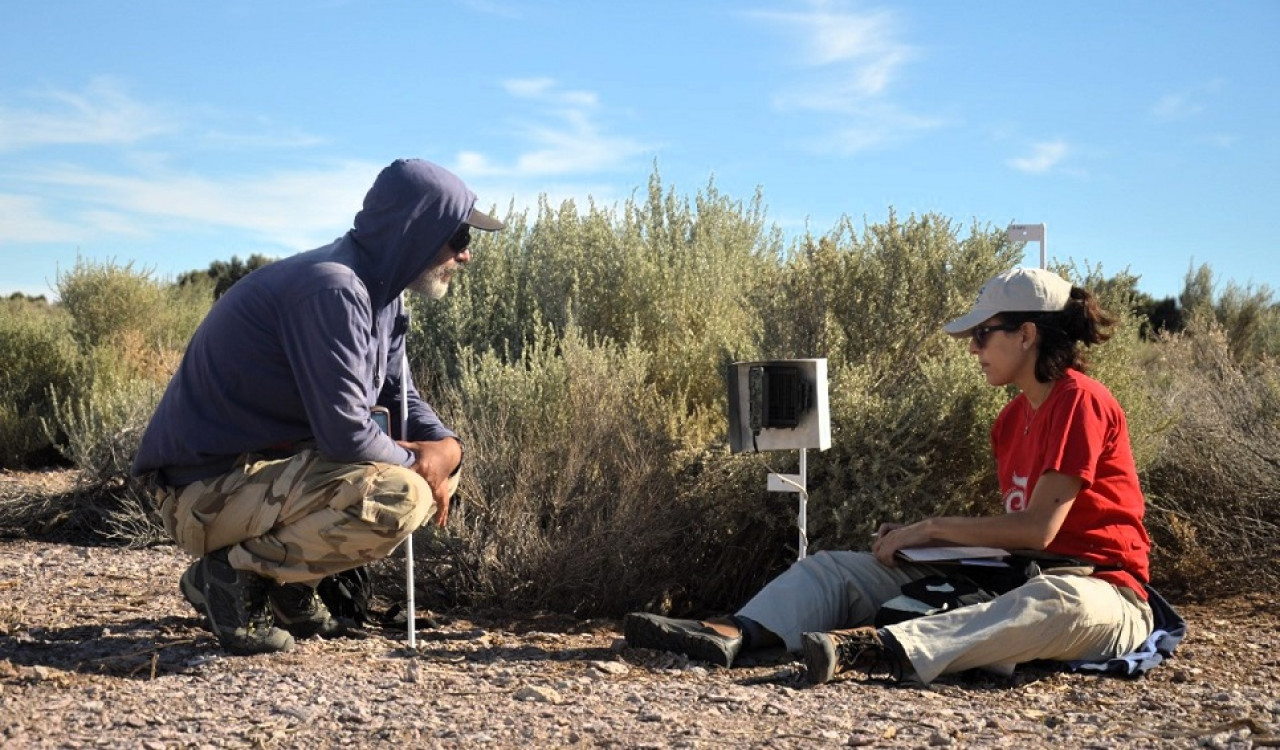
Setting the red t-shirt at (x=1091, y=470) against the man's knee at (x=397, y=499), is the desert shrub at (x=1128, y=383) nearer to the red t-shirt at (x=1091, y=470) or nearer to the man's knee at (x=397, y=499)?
the red t-shirt at (x=1091, y=470)

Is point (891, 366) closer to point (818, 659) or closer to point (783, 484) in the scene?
point (783, 484)

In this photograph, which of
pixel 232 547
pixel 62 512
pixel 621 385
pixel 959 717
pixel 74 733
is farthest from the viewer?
pixel 62 512

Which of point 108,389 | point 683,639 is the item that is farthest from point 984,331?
point 108,389

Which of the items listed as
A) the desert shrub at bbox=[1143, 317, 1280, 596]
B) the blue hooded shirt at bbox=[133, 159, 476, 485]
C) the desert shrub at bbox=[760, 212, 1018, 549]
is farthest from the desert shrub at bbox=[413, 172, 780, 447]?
the blue hooded shirt at bbox=[133, 159, 476, 485]

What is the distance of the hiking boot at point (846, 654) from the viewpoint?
416 centimetres

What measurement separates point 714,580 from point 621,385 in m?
1.11

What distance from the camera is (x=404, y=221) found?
4.50 meters

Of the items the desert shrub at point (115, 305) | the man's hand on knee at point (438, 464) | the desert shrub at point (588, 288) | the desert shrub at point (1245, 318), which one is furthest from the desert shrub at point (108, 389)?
the desert shrub at point (1245, 318)

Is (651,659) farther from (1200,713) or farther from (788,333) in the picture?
(788,333)

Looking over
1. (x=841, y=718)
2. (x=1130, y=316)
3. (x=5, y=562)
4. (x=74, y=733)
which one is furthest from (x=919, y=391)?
(x=5, y=562)

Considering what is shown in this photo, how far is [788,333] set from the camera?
23.2 ft

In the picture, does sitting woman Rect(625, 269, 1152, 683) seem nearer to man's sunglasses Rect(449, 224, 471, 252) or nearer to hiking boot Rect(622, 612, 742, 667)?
hiking boot Rect(622, 612, 742, 667)

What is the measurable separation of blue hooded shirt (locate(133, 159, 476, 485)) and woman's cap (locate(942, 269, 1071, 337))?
1911 mm

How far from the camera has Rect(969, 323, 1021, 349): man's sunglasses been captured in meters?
4.59
